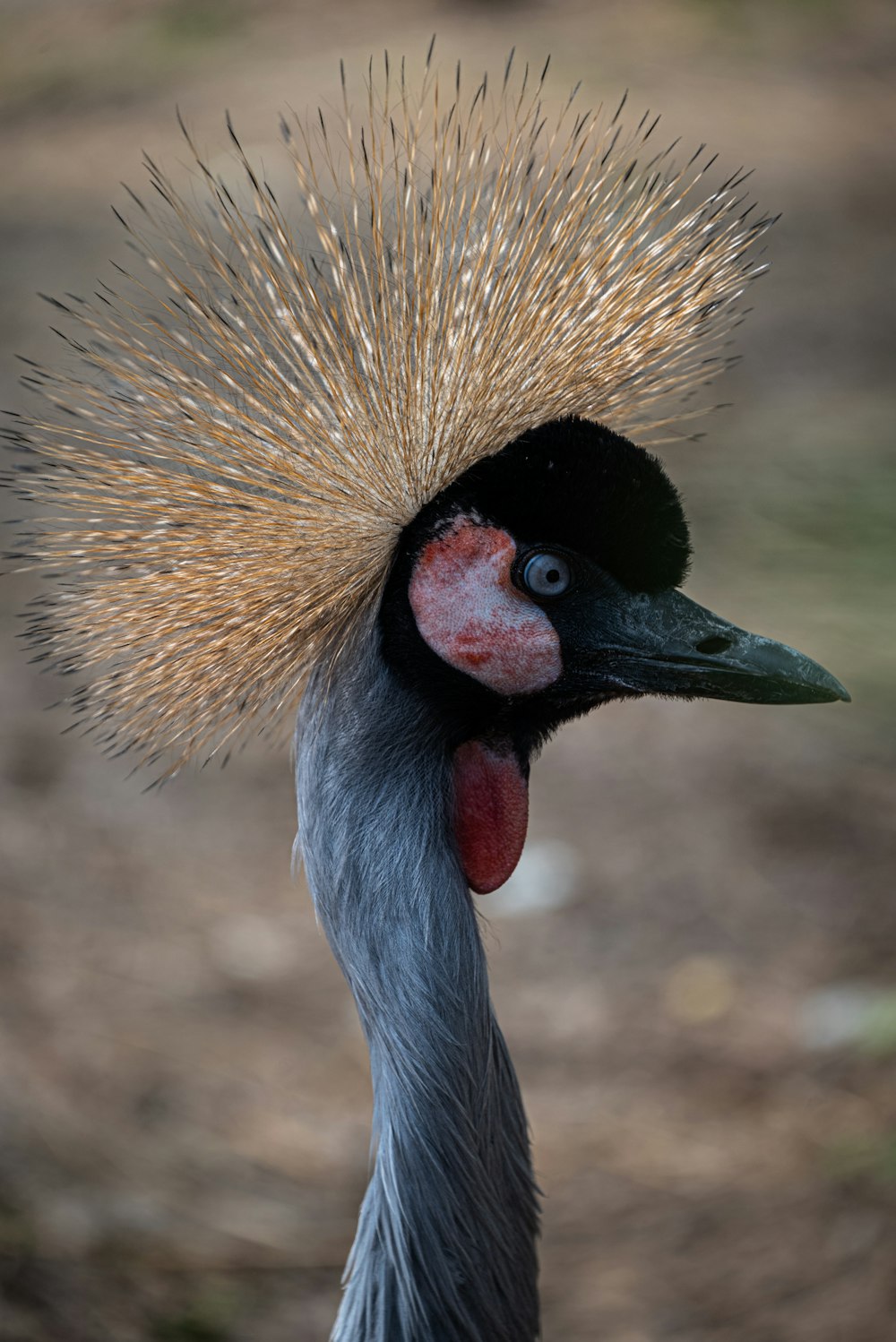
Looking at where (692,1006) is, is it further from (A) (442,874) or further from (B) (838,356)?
(B) (838,356)

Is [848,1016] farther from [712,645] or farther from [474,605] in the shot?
[474,605]

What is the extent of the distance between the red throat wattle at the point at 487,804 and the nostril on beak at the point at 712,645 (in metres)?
0.22

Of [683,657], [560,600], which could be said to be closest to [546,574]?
[560,600]

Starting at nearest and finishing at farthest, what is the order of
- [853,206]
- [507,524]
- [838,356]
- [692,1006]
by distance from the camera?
[507,524], [692,1006], [838,356], [853,206]

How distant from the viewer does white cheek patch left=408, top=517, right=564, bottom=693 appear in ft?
4.23

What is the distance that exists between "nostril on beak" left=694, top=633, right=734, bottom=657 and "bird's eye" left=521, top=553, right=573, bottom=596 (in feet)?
0.49

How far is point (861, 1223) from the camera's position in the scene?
7.18 ft

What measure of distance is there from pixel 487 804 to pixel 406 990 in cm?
21

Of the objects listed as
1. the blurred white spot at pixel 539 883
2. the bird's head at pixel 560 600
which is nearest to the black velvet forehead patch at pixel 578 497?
the bird's head at pixel 560 600

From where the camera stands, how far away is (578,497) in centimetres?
127

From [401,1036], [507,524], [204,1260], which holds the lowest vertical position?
[204,1260]

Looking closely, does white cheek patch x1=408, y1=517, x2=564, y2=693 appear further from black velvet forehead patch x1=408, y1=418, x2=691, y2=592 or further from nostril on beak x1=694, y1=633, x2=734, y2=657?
nostril on beak x1=694, y1=633, x2=734, y2=657

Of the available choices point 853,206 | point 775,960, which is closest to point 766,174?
point 853,206

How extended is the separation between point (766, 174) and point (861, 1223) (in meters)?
4.82
